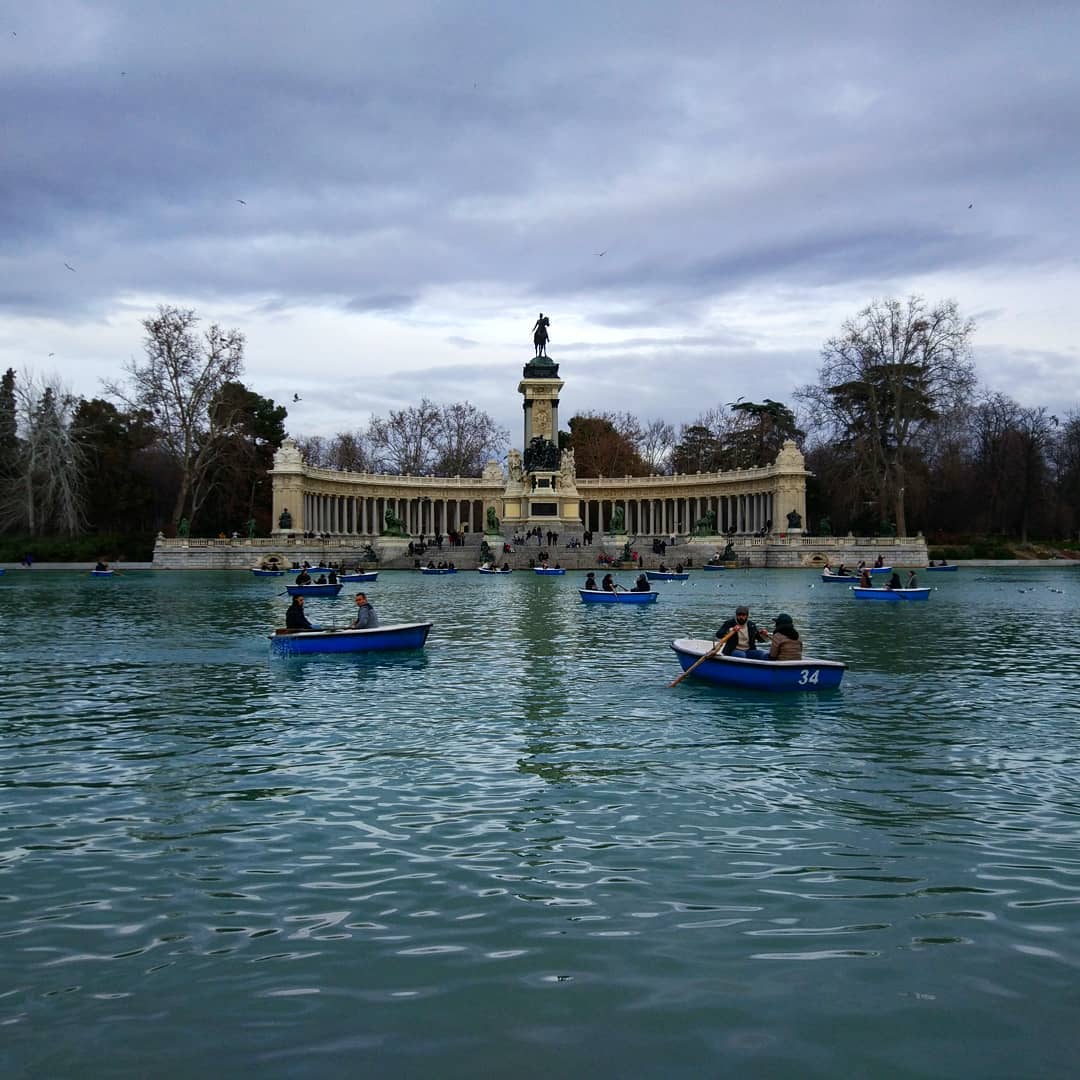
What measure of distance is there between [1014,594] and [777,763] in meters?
31.5

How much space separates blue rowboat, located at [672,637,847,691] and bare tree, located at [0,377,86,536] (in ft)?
193

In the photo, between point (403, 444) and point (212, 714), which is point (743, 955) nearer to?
point (212, 714)

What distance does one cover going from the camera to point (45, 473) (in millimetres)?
68250

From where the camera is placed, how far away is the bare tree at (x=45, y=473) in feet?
219

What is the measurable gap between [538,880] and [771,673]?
8.71m

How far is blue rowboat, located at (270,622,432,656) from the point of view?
65.7 feet

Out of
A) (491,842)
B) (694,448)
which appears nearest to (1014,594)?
(491,842)

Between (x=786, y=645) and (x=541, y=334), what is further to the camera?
(x=541, y=334)

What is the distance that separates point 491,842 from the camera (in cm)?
838

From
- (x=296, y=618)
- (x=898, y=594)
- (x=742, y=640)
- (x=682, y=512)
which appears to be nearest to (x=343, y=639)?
(x=296, y=618)

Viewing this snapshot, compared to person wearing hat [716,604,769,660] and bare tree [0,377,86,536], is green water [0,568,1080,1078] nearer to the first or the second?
person wearing hat [716,604,769,660]

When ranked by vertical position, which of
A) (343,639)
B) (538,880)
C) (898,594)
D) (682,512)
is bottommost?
(538,880)

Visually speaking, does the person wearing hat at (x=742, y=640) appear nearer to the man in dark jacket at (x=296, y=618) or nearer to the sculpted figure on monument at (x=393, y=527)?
the man in dark jacket at (x=296, y=618)

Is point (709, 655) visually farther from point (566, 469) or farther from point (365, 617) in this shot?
point (566, 469)
